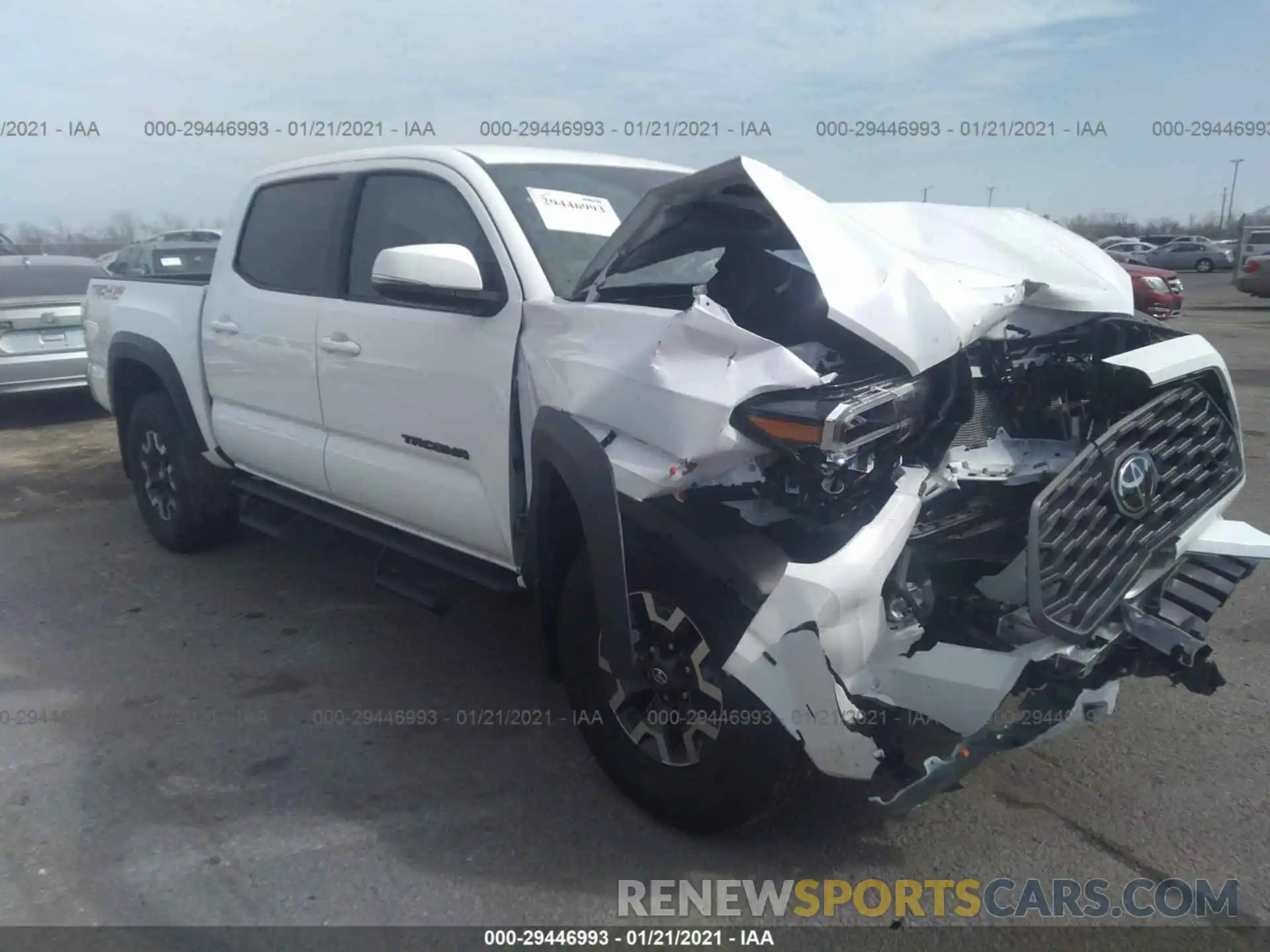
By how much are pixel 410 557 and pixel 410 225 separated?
1.27 meters

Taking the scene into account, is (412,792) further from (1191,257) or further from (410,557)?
(1191,257)

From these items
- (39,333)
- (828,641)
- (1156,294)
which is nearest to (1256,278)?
(1156,294)

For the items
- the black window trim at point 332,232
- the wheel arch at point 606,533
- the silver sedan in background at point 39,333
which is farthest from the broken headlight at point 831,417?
the silver sedan in background at point 39,333

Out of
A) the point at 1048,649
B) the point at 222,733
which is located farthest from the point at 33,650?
the point at 1048,649

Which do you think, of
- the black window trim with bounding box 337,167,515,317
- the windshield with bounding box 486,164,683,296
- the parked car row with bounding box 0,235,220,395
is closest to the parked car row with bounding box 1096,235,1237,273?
the parked car row with bounding box 0,235,220,395

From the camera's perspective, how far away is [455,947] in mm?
2625

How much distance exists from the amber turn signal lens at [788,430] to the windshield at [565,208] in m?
1.15

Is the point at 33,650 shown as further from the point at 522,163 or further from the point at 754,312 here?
the point at 754,312

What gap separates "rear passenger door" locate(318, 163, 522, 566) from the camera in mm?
3457

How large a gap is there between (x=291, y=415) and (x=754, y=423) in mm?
2684

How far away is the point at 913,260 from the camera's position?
282 centimetres

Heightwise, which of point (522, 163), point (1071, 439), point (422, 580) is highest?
point (522, 163)

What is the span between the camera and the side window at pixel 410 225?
3594 millimetres

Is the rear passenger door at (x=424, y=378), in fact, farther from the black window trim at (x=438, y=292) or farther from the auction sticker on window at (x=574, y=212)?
the auction sticker on window at (x=574, y=212)
